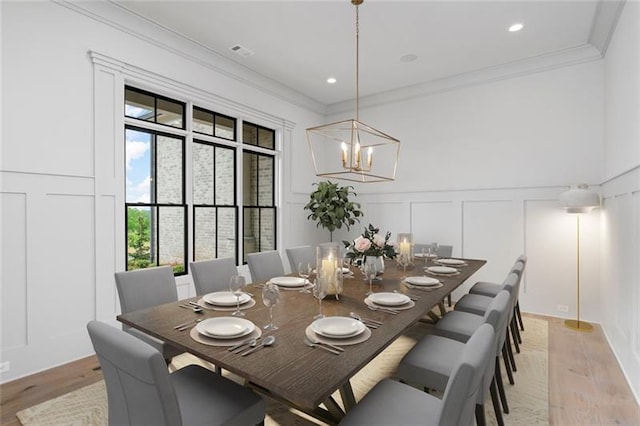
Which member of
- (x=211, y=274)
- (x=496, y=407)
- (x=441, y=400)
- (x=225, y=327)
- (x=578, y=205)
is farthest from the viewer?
(x=578, y=205)

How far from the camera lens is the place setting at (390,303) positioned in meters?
1.87

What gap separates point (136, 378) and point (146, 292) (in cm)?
124

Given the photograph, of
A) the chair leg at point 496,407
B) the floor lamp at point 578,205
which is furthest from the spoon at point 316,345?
the floor lamp at point 578,205

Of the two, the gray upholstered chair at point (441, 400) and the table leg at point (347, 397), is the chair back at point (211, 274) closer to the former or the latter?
the table leg at point (347, 397)

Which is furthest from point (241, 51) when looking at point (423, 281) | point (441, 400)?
point (441, 400)

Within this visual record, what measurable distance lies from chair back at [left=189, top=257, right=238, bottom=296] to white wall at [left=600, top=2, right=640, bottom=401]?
307 cm

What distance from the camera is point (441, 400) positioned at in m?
1.32

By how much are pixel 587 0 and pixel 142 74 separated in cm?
423

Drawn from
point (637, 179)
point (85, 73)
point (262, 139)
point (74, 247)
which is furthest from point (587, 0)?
point (74, 247)

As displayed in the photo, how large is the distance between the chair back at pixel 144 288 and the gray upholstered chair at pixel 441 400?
5.09 feet

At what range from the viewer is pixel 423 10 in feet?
10.1

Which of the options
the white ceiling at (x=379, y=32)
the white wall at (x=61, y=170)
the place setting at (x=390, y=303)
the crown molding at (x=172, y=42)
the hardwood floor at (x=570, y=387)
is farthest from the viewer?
the white ceiling at (x=379, y=32)

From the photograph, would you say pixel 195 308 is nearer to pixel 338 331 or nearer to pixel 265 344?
pixel 265 344

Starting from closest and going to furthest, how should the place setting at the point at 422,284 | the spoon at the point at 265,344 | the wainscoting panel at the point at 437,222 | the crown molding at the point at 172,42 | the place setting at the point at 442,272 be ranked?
the spoon at the point at 265,344 < the place setting at the point at 422,284 < the place setting at the point at 442,272 < the crown molding at the point at 172,42 < the wainscoting panel at the point at 437,222
